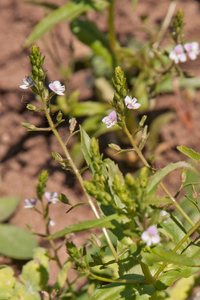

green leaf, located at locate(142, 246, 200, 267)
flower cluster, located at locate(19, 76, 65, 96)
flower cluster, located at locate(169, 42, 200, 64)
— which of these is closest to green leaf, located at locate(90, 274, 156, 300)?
green leaf, located at locate(142, 246, 200, 267)

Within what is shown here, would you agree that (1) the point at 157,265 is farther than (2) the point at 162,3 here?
No

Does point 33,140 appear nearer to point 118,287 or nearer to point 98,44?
point 98,44

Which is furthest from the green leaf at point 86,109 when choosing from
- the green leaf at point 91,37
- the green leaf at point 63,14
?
the green leaf at point 63,14

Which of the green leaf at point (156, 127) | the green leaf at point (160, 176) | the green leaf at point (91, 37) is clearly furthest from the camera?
the green leaf at point (156, 127)

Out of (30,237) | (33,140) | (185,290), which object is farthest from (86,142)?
(33,140)

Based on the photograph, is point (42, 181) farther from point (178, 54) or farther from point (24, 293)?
point (178, 54)

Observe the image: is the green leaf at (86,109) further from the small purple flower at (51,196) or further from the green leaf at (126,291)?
the green leaf at (126,291)

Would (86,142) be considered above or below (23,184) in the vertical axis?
above

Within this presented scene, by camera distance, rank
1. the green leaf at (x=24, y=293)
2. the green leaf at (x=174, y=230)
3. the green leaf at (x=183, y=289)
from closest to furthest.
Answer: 1. the green leaf at (x=174, y=230)
2. the green leaf at (x=24, y=293)
3. the green leaf at (x=183, y=289)
